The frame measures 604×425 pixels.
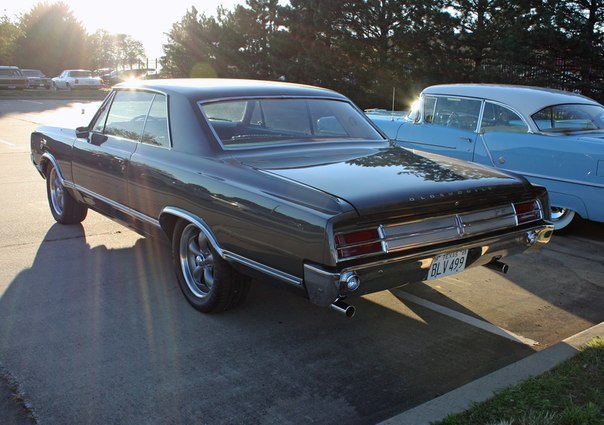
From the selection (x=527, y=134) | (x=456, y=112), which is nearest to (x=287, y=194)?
(x=527, y=134)

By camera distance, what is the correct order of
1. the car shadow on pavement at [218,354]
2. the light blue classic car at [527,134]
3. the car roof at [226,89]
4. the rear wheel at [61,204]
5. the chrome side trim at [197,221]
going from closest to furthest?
the car shadow on pavement at [218,354]
the chrome side trim at [197,221]
the car roof at [226,89]
the light blue classic car at [527,134]
the rear wheel at [61,204]

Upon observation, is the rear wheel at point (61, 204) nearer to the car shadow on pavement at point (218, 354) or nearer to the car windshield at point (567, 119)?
the car shadow on pavement at point (218, 354)

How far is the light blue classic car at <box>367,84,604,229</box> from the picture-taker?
622 cm

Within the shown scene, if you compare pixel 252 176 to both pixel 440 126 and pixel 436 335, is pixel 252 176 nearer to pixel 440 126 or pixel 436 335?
pixel 436 335

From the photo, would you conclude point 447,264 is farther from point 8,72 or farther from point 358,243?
point 8,72

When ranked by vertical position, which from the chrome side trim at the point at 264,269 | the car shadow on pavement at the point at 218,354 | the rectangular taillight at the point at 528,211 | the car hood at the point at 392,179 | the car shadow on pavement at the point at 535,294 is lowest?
the car shadow on pavement at the point at 535,294

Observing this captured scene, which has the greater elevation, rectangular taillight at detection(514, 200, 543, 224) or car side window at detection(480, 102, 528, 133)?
car side window at detection(480, 102, 528, 133)

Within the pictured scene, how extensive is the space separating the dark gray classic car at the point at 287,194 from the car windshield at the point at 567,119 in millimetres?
2542

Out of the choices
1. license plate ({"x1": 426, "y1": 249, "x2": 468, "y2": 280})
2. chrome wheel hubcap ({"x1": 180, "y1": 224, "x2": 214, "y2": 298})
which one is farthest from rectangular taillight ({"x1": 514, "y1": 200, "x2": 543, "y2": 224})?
chrome wheel hubcap ({"x1": 180, "y1": 224, "x2": 214, "y2": 298})

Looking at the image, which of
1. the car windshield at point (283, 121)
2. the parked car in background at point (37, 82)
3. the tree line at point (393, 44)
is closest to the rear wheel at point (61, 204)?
the car windshield at point (283, 121)

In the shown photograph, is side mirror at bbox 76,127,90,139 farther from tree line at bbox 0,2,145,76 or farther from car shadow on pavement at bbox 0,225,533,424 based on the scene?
tree line at bbox 0,2,145,76

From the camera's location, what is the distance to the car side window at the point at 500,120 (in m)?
6.96

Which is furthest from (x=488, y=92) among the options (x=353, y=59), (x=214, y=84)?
(x=353, y=59)

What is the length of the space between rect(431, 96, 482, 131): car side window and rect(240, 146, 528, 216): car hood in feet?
9.80
